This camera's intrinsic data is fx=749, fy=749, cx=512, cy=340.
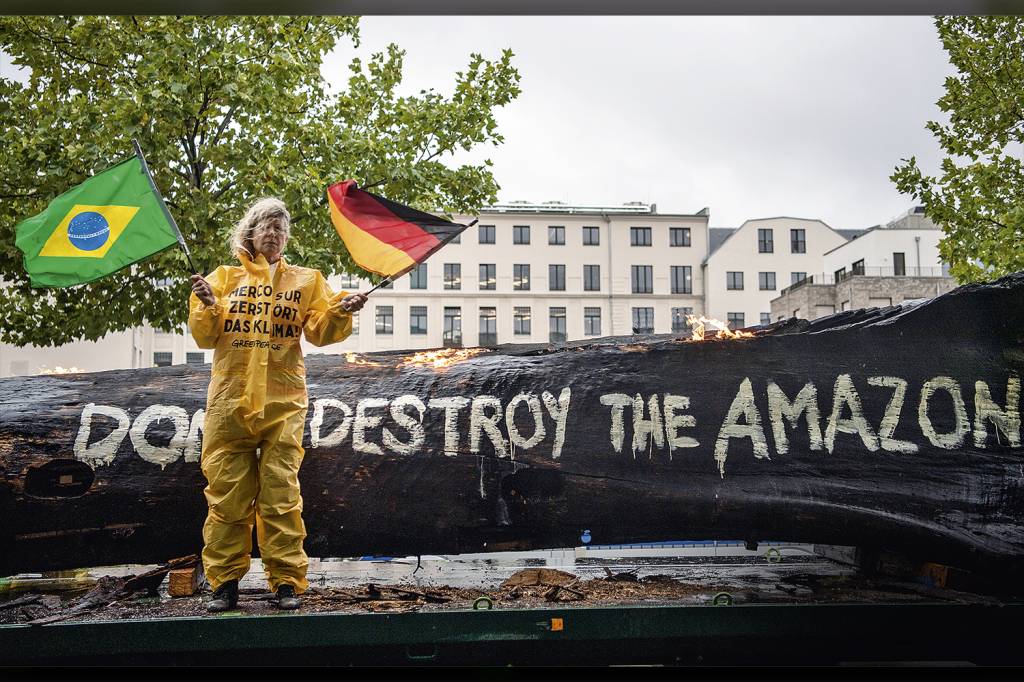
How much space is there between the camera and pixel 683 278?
3881cm

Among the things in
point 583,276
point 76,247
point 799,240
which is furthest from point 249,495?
point 799,240

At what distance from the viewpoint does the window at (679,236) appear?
3834cm

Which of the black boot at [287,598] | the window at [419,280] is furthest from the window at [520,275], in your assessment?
the black boot at [287,598]

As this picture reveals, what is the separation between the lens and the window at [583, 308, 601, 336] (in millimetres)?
39188

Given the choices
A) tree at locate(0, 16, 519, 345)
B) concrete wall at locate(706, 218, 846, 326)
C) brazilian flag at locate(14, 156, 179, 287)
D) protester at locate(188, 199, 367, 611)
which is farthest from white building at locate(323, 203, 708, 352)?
protester at locate(188, 199, 367, 611)

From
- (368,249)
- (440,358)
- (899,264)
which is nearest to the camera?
(368,249)

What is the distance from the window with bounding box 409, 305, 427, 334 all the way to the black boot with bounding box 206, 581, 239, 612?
3600 centimetres

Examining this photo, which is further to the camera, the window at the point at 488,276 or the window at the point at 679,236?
the window at the point at 488,276

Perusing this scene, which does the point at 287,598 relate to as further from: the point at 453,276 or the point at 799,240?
the point at 799,240

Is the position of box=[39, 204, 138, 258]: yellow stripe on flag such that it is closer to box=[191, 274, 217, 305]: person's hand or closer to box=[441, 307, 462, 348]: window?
box=[191, 274, 217, 305]: person's hand

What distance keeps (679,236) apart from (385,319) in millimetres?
15893

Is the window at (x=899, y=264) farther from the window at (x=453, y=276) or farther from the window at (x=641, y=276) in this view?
the window at (x=453, y=276)

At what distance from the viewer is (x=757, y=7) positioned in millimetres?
4602

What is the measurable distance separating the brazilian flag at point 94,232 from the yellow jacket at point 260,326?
39 cm
